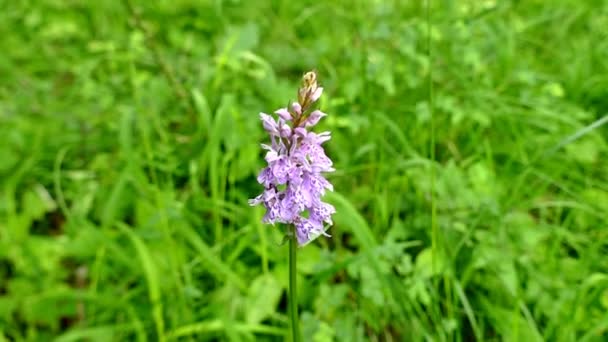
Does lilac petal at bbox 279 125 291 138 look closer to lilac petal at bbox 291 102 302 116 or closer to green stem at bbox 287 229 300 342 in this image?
lilac petal at bbox 291 102 302 116

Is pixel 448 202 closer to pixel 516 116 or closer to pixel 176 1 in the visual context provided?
pixel 516 116

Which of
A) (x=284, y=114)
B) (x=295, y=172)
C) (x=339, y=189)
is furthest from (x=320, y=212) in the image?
(x=339, y=189)

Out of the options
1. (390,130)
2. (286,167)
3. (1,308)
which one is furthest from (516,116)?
(1,308)

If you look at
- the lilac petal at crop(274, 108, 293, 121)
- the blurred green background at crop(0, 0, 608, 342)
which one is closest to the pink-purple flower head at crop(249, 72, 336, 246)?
the lilac petal at crop(274, 108, 293, 121)

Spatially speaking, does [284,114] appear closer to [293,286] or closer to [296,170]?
[296,170]

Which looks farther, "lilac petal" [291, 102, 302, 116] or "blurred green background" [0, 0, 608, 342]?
"blurred green background" [0, 0, 608, 342]

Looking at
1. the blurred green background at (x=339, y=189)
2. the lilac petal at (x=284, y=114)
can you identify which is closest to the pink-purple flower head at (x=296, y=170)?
the lilac petal at (x=284, y=114)

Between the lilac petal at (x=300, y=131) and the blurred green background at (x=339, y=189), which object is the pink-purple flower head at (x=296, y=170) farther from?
the blurred green background at (x=339, y=189)
